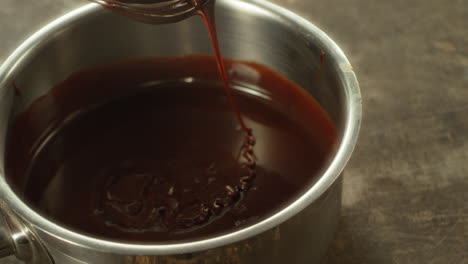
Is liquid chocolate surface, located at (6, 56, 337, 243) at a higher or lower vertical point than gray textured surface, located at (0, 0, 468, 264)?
higher

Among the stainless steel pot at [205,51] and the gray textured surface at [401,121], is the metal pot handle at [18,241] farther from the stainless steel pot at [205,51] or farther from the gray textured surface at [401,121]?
the gray textured surface at [401,121]

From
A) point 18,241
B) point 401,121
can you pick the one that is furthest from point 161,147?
point 401,121

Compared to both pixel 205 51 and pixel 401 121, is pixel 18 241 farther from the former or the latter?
pixel 401 121

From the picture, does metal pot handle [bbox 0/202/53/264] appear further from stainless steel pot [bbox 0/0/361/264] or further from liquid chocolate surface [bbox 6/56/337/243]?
liquid chocolate surface [bbox 6/56/337/243]

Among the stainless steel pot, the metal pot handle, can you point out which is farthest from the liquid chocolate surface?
the metal pot handle

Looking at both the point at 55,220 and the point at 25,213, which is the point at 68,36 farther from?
the point at 25,213

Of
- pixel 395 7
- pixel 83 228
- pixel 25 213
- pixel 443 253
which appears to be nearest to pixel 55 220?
pixel 83 228

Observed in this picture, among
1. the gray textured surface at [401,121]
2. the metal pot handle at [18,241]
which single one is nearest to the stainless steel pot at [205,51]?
the metal pot handle at [18,241]

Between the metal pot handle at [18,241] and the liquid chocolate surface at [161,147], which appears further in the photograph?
the liquid chocolate surface at [161,147]

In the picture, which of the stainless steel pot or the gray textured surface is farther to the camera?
the gray textured surface
